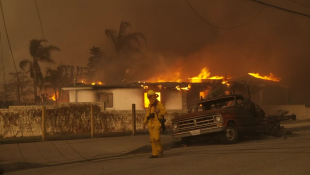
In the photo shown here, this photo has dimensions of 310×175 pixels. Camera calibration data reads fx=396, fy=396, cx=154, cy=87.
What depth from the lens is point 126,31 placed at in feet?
141

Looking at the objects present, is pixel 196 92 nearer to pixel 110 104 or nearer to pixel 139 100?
pixel 139 100

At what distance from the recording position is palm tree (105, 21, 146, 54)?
1698 inches

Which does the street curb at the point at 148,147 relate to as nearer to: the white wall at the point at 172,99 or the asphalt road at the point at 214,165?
the asphalt road at the point at 214,165

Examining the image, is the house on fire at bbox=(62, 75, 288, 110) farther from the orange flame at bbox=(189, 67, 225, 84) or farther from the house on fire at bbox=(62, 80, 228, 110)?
the orange flame at bbox=(189, 67, 225, 84)

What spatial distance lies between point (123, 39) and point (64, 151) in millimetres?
32652

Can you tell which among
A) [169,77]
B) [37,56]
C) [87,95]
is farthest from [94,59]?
[87,95]

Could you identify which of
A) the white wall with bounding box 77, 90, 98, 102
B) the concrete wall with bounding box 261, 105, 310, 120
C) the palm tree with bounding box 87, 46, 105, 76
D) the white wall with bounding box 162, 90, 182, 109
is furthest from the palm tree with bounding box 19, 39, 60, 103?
the concrete wall with bounding box 261, 105, 310, 120

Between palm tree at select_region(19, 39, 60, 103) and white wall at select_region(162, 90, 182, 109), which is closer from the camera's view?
white wall at select_region(162, 90, 182, 109)

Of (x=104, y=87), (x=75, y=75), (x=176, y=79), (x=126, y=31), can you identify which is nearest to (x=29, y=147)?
(x=104, y=87)

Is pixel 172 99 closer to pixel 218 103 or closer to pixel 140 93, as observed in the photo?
pixel 140 93

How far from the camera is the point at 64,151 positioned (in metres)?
11.6

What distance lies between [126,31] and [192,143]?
30407 mm

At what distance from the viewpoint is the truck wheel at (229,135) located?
12.8 m

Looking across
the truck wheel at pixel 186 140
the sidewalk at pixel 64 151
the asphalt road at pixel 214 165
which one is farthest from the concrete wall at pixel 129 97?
the asphalt road at pixel 214 165
